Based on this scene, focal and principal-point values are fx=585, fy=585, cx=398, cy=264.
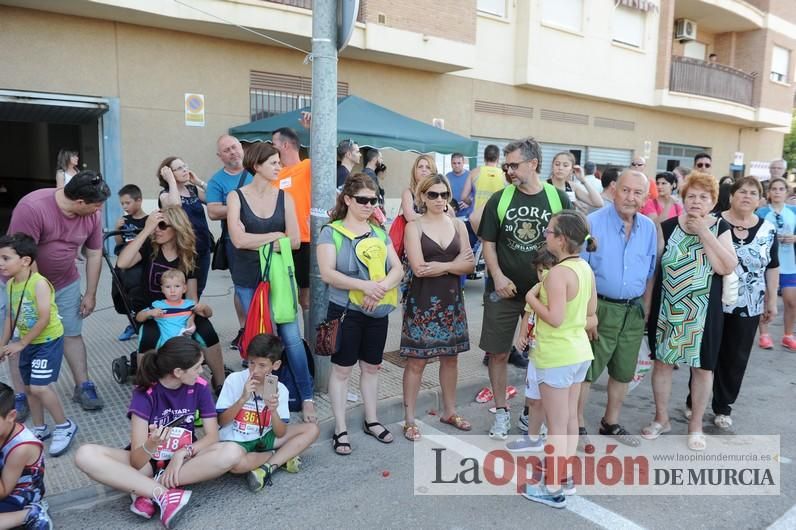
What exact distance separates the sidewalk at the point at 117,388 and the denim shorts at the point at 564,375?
1.52m

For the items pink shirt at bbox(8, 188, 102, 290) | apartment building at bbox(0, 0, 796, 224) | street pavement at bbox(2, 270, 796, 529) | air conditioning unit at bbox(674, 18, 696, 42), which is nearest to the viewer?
street pavement at bbox(2, 270, 796, 529)

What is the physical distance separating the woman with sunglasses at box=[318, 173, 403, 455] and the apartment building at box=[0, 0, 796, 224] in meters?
6.97

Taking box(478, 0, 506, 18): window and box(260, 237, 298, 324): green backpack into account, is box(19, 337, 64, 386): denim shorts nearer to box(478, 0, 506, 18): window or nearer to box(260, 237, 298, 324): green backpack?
box(260, 237, 298, 324): green backpack

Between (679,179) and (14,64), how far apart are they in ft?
30.0

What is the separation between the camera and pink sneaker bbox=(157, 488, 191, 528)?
2885mm

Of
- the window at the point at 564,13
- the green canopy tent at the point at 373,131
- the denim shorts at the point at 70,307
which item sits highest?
the window at the point at 564,13

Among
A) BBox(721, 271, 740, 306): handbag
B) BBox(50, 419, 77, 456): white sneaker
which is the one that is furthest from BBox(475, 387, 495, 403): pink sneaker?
BBox(50, 419, 77, 456): white sneaker

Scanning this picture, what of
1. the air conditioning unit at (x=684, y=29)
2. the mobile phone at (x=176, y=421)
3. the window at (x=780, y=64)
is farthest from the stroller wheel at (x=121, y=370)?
the window at (x=780, y=64)

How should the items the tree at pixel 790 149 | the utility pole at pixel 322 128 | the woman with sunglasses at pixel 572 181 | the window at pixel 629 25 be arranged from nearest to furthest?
the utility pole at pixel 322 128 < the woman with sunglasses at pixel 572 181 < the window at pixel 629 25 < the tree at pixel 790 149

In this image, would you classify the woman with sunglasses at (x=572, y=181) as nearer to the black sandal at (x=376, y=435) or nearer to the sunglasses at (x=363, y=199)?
the sunglasses at (x=363, y=199)

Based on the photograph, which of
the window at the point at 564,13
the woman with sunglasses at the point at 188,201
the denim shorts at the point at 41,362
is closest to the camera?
the denim shorts at the point at 41,362

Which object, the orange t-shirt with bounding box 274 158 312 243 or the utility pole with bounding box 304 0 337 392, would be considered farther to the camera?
the orange t-shirt with bounding box 274 158 312 243

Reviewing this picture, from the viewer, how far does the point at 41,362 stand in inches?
139
